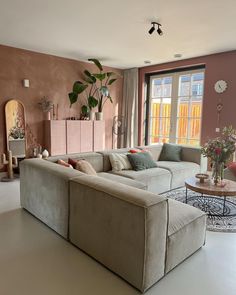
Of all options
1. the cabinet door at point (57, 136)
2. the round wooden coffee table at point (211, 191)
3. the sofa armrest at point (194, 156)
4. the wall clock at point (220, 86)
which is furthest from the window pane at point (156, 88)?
the round wooden coffee table at point (211, 191)

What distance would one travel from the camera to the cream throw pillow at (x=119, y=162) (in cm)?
372

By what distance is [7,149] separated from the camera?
15.6 feet

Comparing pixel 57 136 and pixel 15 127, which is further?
pixel 57 136

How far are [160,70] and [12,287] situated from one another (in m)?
5.60

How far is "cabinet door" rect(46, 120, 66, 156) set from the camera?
5.04 meters

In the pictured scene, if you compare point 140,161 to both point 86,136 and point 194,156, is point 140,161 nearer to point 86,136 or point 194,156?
point 194,156

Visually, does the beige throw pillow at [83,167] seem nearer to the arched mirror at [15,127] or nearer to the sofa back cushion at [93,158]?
the sofa back cushion at [93,158]

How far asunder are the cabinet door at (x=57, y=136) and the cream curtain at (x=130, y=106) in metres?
2.13

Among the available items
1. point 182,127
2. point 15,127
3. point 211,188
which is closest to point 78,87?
point 15,127

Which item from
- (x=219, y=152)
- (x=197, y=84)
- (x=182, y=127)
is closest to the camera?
(x=219, y=152)

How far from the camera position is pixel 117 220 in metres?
1.79

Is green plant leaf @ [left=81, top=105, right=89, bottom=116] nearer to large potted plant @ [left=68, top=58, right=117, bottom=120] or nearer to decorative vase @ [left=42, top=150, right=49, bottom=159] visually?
large potted plant @ [left=68, top=58, right=117, bottom=120]

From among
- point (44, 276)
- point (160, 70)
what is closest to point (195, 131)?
point (160, 70)

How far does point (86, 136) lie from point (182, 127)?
7.79ft
